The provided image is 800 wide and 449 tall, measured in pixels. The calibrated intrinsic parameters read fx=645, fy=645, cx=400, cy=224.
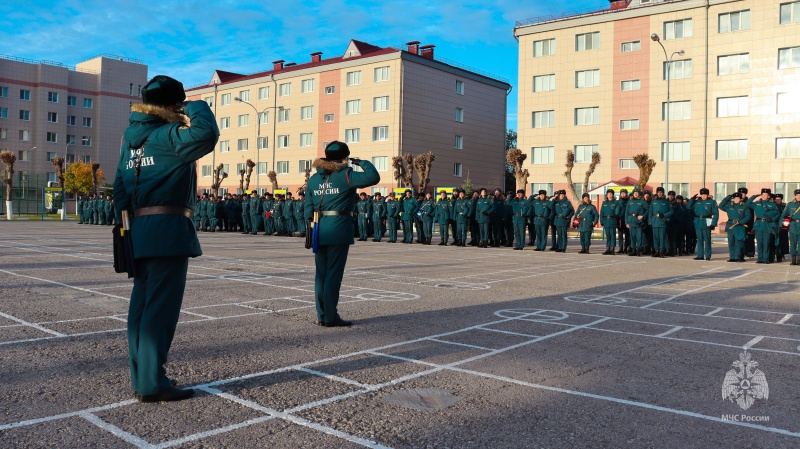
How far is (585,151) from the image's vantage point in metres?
48.5

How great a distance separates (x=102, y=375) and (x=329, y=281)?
2.76 m

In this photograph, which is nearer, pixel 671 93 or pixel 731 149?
pixel 731 149

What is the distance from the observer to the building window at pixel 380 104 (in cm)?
5656

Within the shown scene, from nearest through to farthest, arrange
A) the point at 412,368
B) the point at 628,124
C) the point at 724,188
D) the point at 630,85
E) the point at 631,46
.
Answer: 1. the point at 412,368
2. the point at 724,188
3. the point at 631,46
4. the point at 630,85
5. the point at 628,124

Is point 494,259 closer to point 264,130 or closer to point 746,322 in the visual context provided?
point 746,322

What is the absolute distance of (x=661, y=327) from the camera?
766 centimetres

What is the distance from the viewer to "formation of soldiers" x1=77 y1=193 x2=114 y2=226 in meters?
40.1

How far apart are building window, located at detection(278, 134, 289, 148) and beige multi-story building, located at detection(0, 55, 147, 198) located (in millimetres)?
32762

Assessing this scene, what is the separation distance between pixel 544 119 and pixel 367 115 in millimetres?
16330

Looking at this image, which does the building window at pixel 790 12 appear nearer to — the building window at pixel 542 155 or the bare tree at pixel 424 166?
the building window at pixel 542 155

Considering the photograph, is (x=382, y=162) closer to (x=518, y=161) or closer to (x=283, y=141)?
(x=283, y=141)

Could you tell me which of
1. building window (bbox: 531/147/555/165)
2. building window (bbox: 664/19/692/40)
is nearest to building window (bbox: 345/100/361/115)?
building window (bbox: 531/147/555/165)

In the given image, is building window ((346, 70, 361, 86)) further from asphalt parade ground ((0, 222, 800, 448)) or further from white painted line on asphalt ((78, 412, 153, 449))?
white painted line on asphalt ((78, 412, 153, 449))

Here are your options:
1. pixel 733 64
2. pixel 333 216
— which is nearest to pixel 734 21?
pixel 733 64
